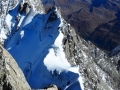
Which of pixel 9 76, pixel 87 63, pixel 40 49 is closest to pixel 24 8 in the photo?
pixel 40 49

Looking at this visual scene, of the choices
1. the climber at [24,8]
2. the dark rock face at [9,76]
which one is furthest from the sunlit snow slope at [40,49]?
the dark rock face at [9,76]

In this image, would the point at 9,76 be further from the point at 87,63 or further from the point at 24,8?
the point at 24,8

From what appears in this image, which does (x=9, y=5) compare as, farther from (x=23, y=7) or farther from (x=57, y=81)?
(x=57, y=81)

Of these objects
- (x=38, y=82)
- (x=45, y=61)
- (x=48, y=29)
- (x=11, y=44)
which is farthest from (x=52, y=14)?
(x=38, y=82)

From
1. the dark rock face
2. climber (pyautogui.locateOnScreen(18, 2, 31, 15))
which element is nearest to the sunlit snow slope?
climber (pyautogui.locateOnScreen(18, 2, 31, 15))

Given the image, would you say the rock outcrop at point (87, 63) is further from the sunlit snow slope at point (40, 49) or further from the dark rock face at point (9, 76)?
the dark rock face at point (9, 76)

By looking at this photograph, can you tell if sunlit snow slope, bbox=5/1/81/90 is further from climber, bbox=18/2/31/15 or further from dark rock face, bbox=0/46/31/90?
dark rock face, bbox=0/46/31/90
